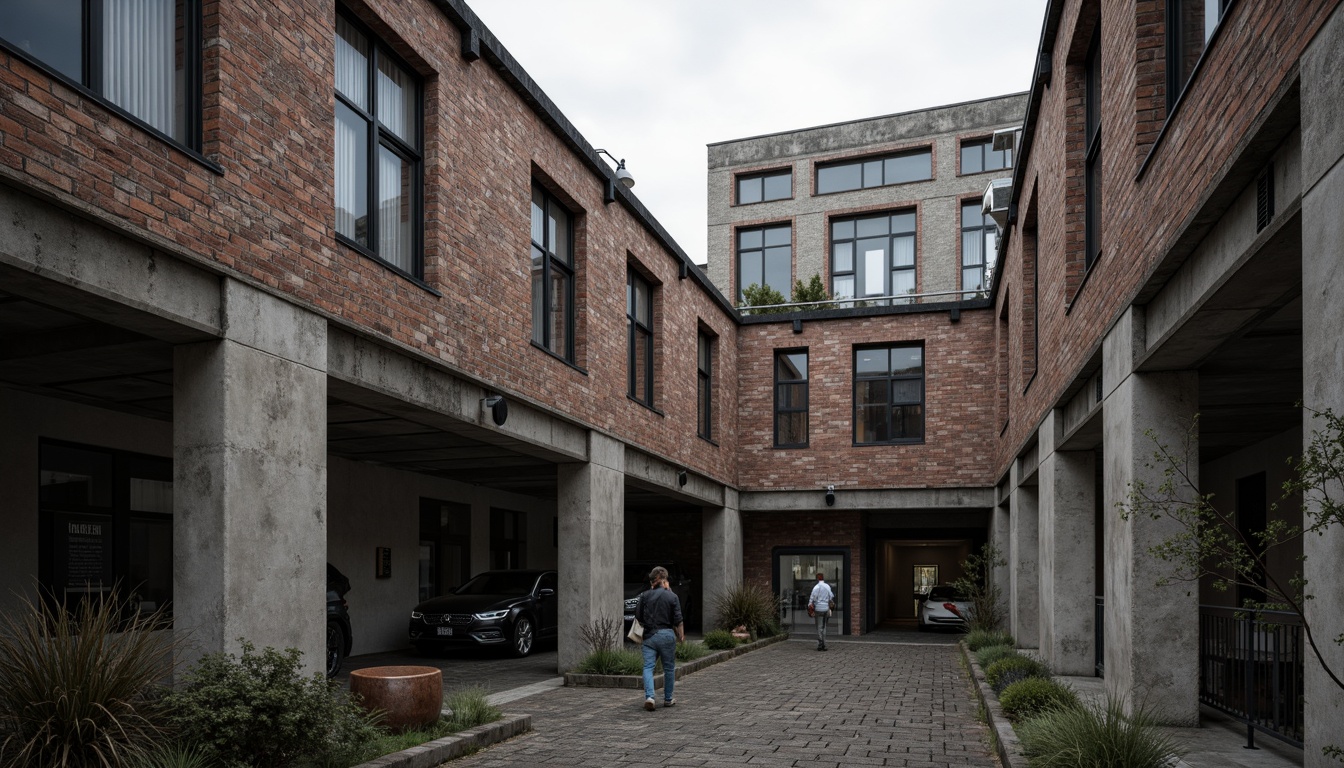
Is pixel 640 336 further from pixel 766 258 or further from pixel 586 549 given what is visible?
pixel 766 258

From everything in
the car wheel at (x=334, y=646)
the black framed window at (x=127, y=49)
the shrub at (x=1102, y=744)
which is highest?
the black framed window at (x=127, y=49)

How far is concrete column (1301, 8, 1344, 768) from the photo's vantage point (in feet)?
14.7

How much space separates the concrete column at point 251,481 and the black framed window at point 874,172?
111ft

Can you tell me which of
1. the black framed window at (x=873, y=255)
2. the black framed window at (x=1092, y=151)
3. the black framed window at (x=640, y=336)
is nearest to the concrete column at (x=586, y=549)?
the black framed window at (x=640, y=336)

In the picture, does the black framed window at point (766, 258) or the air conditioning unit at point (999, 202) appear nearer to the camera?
the air conditioning unit at point (999, 202)

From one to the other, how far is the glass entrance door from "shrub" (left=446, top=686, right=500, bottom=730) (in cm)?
1651

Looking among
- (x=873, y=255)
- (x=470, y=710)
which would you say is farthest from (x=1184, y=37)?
(x=873, y=255)

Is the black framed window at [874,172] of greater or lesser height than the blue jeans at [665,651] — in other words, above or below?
above

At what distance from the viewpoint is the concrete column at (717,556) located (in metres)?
23.3

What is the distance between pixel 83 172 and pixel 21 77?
2.06 feet

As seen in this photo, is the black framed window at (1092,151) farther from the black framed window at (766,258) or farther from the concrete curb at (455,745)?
the black framed window at (766,258)

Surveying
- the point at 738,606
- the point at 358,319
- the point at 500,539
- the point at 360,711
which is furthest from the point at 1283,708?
the point at 500,539

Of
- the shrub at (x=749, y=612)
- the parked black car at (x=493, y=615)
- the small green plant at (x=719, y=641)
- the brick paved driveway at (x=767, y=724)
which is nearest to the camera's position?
the brick paved driveway at (x=767, y=724)

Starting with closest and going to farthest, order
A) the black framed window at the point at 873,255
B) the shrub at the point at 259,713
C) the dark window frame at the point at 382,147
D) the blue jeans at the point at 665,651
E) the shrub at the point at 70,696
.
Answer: the shrub at the point at 70,696 < the shrub at the point at 259,713 < the dark window frame at the point at 382,147 < the blue jeans at the point at 665,651 < the black framed window at the point at 873,255
